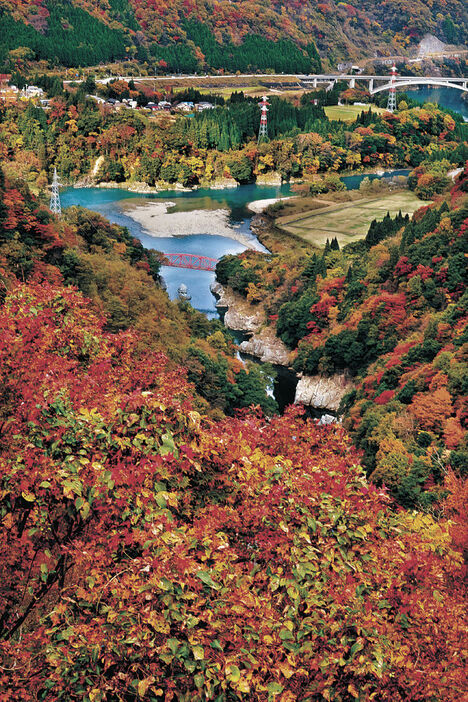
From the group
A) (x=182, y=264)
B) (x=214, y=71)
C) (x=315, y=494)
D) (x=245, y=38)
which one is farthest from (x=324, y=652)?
(x=245, y=38)

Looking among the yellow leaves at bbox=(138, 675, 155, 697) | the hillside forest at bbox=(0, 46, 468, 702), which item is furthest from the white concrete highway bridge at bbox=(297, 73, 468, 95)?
the yellow leaves at bbox=(138, 675, 155, 697)

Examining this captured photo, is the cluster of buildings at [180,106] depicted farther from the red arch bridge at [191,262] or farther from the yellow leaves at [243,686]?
the yellow leaves at [243,686]

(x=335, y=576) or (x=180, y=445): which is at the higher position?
(x=180, y=445)

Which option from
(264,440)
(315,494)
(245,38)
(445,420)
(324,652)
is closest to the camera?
(324,652)

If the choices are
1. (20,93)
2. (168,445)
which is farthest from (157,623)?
(20,93)

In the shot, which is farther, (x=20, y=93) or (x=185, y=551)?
(x=20, y=93)

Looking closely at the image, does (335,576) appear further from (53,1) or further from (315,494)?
(53,1)

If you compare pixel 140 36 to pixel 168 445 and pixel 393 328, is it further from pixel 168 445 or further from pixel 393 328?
pixel 168 445
